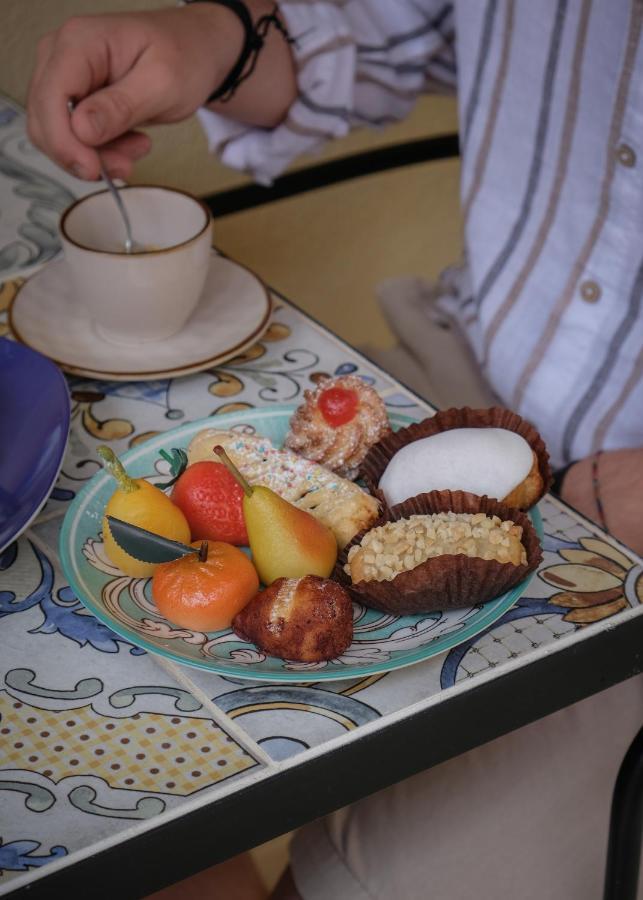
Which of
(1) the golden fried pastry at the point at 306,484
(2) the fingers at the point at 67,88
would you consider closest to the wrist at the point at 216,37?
(2) the fingers at the point at 67,88

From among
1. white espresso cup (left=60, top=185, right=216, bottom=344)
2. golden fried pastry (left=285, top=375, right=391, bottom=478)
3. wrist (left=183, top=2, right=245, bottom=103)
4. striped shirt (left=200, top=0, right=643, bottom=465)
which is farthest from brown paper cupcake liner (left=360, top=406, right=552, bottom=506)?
wrist (left=183, top=2, right=245, bottom=103)

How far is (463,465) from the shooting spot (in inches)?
24.5

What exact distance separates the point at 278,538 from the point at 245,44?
2.08 feet

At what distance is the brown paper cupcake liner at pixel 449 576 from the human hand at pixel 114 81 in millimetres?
496

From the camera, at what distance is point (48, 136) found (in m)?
0.90

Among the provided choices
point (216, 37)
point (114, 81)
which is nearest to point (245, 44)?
point (216, 37)

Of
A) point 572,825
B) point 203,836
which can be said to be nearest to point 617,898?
point 572,825

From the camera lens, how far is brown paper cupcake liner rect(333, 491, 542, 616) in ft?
1.76

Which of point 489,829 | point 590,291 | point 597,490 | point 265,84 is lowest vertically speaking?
point 489,829

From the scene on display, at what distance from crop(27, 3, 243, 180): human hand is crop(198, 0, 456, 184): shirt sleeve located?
14 centimetres

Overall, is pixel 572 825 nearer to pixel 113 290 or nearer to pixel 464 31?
pixel 113 290

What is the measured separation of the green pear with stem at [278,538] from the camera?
0.58 metres

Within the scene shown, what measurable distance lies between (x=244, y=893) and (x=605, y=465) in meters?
0.51

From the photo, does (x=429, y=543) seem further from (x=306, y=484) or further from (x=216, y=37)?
(x=216, y=37)
